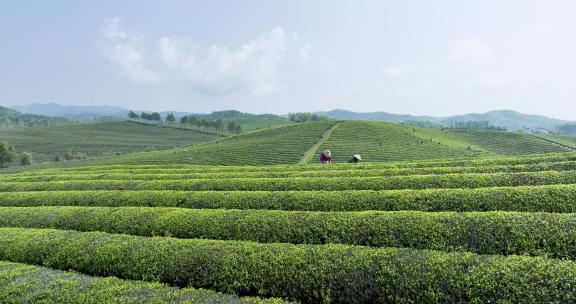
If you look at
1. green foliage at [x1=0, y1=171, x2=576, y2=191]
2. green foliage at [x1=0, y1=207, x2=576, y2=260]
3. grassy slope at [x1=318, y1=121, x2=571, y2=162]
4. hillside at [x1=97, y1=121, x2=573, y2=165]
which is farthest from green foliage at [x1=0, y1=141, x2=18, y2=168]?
green foliage at [x1=0, y1=207, x2=576, y2=260]

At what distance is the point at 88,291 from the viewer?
1198 centimetres

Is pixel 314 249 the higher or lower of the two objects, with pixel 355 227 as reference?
lower

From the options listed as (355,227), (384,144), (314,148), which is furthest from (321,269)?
(384,144)

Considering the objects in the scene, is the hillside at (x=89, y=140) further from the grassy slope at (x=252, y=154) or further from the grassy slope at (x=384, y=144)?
the grassy slope at (x=384, y=144)

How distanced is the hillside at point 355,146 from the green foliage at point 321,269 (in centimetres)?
6201

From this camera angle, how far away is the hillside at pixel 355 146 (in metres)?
81.3

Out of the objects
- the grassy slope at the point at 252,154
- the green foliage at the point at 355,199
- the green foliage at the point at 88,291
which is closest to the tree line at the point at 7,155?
the grassy slope at the point at 252,154

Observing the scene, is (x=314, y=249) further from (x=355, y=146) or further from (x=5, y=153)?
(x=5, y=153)

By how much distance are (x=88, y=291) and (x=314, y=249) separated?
8.68m

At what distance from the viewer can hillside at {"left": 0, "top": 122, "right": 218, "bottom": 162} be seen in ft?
431

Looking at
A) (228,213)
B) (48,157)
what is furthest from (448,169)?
(48,157)

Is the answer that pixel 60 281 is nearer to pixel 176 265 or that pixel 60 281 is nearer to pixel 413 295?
pixel 176 265

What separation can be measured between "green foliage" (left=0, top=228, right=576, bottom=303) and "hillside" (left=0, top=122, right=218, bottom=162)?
123 meters

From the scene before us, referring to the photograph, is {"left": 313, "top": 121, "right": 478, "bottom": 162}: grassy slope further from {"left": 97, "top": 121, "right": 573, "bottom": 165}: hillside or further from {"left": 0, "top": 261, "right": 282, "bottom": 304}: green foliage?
{"left": 0, "top": 261, "right": 282, "bottom": 304}: green foliage
